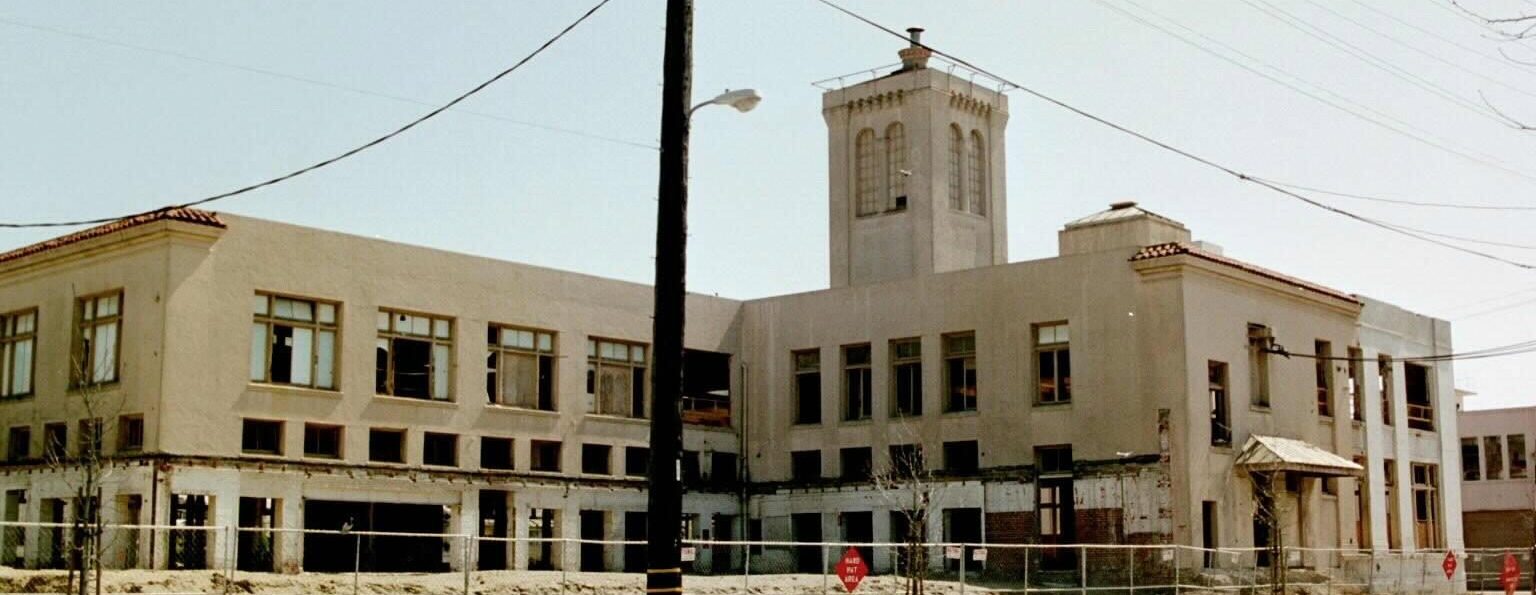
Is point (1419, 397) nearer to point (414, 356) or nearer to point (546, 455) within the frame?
point (546, 455)

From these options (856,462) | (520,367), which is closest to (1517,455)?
(856,462)

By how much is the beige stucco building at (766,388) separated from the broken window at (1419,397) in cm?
13

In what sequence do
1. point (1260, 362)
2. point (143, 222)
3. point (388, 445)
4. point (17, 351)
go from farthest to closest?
point (1260, 362) < point (17, 351) < point (388, 445) < point (143, 222)

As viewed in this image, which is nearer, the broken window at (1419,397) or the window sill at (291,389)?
the window sill at (291,389)

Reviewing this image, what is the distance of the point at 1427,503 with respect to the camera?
195 ft

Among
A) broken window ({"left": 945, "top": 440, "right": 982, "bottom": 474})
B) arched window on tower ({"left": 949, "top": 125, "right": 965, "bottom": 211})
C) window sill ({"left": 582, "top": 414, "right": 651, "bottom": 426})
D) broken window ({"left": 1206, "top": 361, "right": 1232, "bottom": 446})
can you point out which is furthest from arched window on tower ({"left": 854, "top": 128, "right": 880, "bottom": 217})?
broken window ({"left": 1206, "top": 361, "right": 1232, "bottom": 446})

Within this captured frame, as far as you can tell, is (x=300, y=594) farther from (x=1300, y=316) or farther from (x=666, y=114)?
(x=1300, y=316)

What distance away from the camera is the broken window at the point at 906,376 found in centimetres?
5322

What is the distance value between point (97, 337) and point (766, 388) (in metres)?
20.3

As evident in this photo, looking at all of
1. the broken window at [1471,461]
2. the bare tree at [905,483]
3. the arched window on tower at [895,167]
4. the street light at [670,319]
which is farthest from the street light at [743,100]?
the broken window at [1471,461]

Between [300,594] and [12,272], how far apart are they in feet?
52.3

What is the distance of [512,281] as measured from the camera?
162ft

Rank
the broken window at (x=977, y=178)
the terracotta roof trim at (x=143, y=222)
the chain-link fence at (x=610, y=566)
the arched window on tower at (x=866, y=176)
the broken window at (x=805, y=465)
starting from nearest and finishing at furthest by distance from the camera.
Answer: the chain-link fence at (x=610, y=566), the terracotta roof trim at (x=143, y=222), the broken window at (x=805, y=465), the arched window on tower at (x=866, y=176), the broken window at (x=977, y=178)

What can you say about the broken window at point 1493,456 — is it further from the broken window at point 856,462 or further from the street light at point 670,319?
the street light at point 670,319
